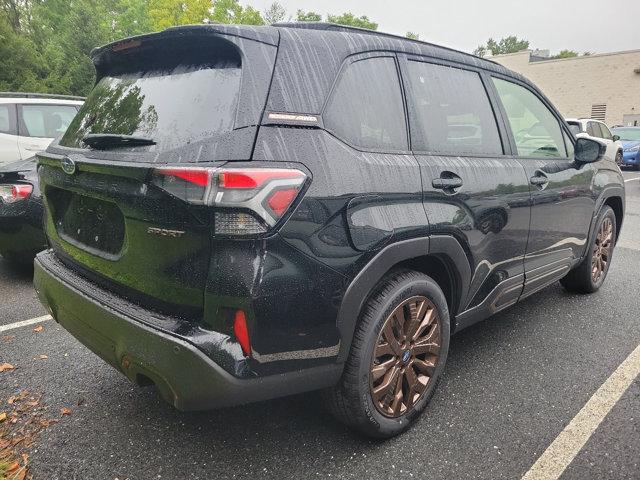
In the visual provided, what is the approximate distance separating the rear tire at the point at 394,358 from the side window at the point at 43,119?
223 inches

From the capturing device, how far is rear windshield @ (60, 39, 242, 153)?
1.71 m

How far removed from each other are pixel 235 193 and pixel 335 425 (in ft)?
4.45

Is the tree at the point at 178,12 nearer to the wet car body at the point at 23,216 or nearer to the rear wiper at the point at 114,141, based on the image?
the wet car body at the point at 23,216

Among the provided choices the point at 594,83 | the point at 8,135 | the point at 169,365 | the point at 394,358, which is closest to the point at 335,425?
the point at 394,358

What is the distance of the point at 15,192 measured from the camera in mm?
4086

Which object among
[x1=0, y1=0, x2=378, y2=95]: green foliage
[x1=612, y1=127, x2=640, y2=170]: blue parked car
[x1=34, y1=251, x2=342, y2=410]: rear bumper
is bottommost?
[x1=612, y1=127, x2=640, y2=170]: blue parked car

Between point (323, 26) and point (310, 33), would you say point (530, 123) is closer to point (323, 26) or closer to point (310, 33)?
point (323, 26)

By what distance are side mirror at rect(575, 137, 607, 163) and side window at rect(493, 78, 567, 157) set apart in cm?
12

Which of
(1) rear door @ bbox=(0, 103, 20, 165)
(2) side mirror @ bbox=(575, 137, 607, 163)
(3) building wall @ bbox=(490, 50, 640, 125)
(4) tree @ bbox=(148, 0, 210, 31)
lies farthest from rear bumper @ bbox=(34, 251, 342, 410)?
(3) building wall @ bbox=(490, 50, 640, 125)

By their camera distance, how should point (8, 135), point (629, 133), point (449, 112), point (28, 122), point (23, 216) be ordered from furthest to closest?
point (629, 133) → point (28, 122) → point (8, 135) → point (23, 216) → point (449, 112)

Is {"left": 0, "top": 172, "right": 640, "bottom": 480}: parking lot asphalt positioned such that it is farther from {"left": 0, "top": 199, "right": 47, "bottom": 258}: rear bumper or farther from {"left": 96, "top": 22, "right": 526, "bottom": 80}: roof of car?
{"left": 96, "top": 22, "right": 526, "bottom": 80}: roof of car

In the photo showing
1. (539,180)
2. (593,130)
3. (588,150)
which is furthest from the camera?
(593,130)

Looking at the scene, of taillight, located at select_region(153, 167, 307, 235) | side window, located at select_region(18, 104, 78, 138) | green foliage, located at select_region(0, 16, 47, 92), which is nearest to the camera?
taillight, located at select_region(153, 167, 307, 235)

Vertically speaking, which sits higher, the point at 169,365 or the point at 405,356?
the point at 169,365
